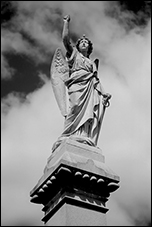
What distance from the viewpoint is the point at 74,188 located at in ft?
27.4

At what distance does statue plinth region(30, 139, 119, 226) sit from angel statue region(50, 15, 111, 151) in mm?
709

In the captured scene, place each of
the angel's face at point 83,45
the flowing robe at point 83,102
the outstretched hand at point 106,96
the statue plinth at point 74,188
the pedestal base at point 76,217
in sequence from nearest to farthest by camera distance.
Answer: the pedestal base at point 76,217, the statue plinth at point 74,188, the flowing robe at point 83,102, the outstretched hand at point 106,96, the angel's face at point 83,45

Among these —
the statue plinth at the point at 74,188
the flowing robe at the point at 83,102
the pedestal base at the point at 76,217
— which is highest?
the flowing robe at the point at 83,102

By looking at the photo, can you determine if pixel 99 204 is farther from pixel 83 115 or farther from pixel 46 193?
pixel 83 115

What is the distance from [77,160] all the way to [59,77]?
3.00 meters

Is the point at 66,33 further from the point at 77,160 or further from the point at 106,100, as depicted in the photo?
the point at 77,160

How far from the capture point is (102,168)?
869cm

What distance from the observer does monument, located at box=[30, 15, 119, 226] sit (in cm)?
825

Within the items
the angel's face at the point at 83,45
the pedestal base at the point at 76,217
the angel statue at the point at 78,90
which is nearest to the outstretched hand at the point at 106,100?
the angel statue at the point at 78,90

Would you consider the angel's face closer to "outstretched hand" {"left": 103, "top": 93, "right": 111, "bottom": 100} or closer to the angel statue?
the angel statue

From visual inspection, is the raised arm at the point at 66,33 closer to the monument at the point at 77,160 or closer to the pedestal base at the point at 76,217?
the monument at the point at 77,160

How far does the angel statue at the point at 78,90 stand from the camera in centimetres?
966

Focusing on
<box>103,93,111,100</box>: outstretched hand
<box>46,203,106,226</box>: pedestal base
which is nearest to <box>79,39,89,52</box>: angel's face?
<box>103,93,111,100</box>: outstretched hand

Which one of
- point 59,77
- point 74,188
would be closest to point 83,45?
point 59,77
